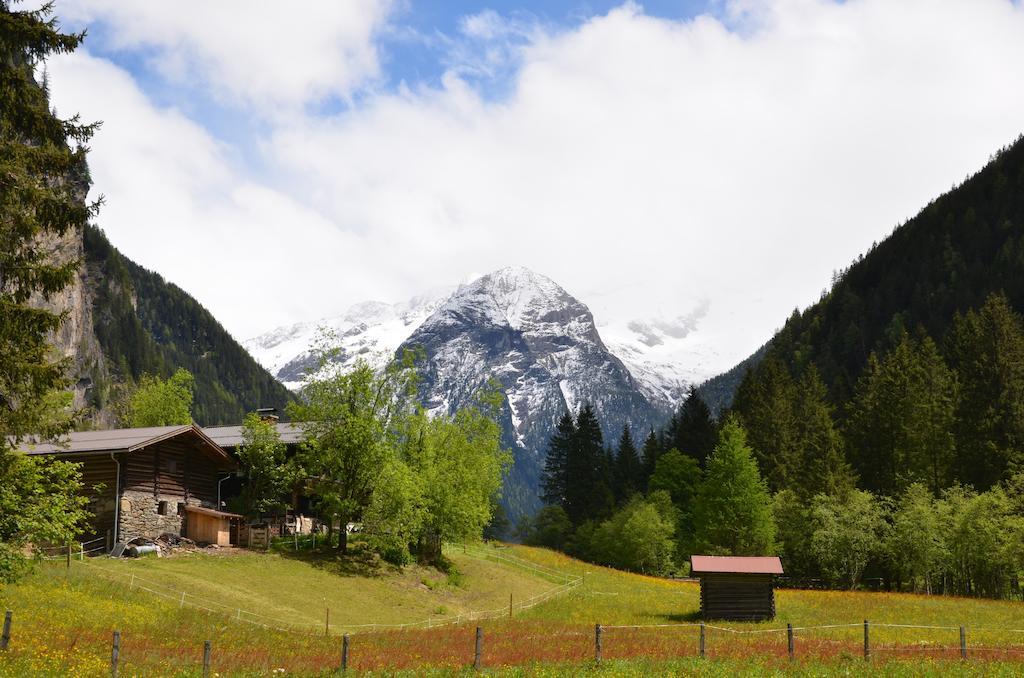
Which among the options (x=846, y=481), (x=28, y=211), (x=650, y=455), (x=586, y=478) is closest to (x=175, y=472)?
(x=28, y=211)

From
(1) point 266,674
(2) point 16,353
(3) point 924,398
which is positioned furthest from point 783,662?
(3) point 924,398

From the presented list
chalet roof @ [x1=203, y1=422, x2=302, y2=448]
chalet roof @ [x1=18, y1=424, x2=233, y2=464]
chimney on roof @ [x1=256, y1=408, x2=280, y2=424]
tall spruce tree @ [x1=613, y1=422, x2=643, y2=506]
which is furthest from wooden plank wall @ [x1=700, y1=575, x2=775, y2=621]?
tall spruce tree @ [x1=613, y1=422, x2=643, y2=506]

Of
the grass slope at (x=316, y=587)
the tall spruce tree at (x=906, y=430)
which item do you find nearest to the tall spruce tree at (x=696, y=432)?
the tall spruce tree at (x=906, y=430)

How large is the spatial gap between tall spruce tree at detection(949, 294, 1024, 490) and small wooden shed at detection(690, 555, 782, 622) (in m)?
33.9

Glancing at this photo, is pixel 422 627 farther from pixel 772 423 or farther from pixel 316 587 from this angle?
pixel 772 423

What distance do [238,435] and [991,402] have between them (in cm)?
6341

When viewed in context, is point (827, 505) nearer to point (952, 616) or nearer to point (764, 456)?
point (764, 456)

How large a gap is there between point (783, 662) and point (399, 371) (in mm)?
39287

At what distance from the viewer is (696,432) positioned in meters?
111

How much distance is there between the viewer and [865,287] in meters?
192

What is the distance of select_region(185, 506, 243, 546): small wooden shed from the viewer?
2174 inches

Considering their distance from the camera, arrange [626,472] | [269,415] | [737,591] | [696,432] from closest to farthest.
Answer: [737,591]
[269,415]
[696,432]
[626,472]

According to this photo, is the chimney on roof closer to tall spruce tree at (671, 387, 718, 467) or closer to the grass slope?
the grass slope

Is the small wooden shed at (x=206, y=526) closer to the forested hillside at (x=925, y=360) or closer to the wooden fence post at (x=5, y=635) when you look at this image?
the wooden fence post at (x=5, y=635)
